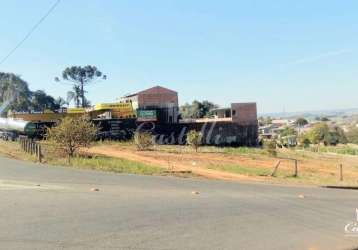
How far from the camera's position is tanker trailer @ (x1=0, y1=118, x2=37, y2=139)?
48344 millimetres

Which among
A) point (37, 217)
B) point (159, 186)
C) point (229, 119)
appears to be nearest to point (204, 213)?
point (37, 217)

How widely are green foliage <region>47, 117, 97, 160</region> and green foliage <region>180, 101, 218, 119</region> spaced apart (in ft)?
233

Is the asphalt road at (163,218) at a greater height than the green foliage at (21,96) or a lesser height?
lesser

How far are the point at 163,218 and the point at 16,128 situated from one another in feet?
145

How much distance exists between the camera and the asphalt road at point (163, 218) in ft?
24.9

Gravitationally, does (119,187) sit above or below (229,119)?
below

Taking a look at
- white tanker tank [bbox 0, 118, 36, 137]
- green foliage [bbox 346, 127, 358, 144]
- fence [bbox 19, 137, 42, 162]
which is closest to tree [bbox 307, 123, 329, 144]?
green foliage [bbox 346, 127, 358, 144]

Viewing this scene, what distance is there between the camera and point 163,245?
7.36m

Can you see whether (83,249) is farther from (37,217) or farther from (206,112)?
(206,112)

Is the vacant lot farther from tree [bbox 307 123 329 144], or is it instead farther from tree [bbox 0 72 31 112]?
tree [bbox 0 72 31 112]

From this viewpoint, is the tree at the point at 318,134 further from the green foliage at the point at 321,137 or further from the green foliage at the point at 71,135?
the green foliage at the point at 71,135

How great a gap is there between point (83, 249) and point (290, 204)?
7.20m

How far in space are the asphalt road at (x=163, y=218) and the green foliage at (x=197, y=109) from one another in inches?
3451

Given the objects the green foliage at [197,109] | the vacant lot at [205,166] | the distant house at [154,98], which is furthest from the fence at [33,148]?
the green foliage at [197,109]
